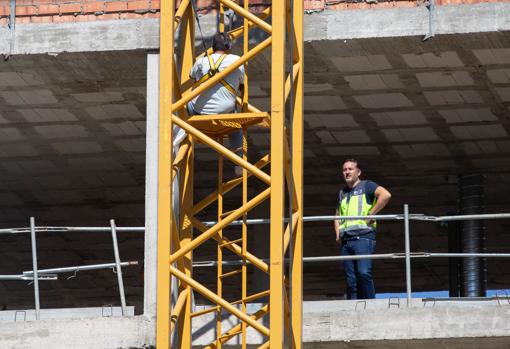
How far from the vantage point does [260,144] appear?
19.1 meters

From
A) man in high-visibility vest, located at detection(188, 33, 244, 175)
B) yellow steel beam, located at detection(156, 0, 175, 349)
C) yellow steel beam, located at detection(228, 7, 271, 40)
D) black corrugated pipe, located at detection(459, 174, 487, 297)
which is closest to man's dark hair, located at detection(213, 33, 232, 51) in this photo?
man in high-visibility vest, located at detection(188, 33, 244, 175)

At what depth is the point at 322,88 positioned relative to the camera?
16.7 m

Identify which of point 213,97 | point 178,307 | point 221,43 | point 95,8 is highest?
point 95,8

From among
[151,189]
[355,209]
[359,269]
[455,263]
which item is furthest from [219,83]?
[455,263]

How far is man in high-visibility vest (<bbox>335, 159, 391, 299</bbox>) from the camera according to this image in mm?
14023

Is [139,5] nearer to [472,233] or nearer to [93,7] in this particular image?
[93,7]

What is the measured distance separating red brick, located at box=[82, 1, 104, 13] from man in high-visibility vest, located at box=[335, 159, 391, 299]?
3421mm

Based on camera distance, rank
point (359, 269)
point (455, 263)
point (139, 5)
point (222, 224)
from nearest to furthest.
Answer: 1. point (222, 224)
2. point (359, 269)
3. point (139, 5)
4. point (455, 263)

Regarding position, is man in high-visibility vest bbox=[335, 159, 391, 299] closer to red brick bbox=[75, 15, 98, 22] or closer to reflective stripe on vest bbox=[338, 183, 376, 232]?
reflective stripe on vest bbox=[338, 183, 376, 232]

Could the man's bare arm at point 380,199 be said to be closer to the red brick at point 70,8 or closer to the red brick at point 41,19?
the red brick at point 70,8

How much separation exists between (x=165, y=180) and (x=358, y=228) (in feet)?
7.33

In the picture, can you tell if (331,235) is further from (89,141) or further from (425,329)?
(425,329)

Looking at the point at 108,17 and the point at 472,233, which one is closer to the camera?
the point at 108,17

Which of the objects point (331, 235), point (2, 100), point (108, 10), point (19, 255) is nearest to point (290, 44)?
point (108, 10)
